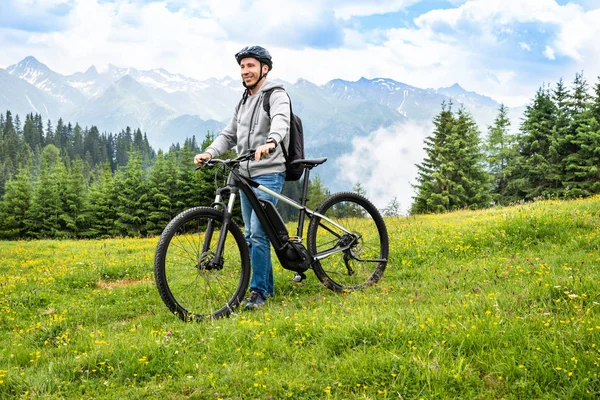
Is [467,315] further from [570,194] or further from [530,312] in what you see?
[570,194]

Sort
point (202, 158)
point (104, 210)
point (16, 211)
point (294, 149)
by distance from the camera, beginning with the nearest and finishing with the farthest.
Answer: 1. point (202, 158)
2. point (294, 149)
3. point (104, 210)
4. point (16, 211)

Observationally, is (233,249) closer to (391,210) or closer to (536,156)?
(391,210)

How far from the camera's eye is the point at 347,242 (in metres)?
7.04

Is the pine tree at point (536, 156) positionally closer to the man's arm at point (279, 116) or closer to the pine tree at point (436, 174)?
the pine tree at point (436, 174)

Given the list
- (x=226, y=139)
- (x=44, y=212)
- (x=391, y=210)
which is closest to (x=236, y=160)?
(x=226, y=139)

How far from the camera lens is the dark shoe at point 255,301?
19.6 ft

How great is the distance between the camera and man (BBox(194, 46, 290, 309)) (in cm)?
600

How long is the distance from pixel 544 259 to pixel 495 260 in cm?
76

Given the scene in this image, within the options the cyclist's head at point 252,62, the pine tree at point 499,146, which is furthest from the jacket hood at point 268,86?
the pine tree at point 499,146

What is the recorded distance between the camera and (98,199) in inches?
2344

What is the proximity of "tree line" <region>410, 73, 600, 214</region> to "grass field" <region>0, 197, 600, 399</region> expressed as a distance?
43517mm

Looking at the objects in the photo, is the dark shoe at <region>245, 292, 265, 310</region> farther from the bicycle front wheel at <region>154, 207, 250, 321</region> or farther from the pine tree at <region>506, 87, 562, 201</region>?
the pine tree at <region>506, 87, 562, 201</region>

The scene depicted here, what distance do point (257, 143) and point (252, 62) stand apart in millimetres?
1098

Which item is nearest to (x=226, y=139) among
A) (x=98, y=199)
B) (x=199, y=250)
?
(x=199, y=250)
